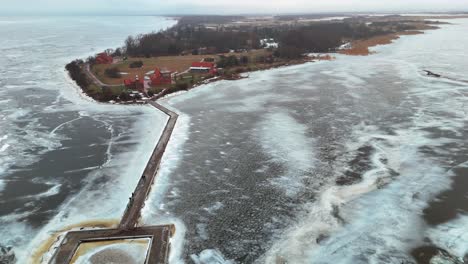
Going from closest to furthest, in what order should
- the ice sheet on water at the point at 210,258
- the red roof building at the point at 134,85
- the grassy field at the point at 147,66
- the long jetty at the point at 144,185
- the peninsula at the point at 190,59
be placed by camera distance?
the ice sheet on water at the point at 210,258, the long jetty at the point at 144,185, the red roof building at the point at 134,85, the peninsula at the point at 190,59, the grassy field at the point at 147,66

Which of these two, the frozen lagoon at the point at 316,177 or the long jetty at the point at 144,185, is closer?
the frozen lagoon at the point at 316,177

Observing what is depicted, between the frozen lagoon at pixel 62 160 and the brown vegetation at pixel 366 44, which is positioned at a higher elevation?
Answer: the frozen lagoon at pixel 62 160

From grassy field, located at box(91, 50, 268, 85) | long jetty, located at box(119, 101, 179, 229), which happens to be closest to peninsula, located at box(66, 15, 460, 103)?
grassy field, located at box(91, 50, 268, 85)

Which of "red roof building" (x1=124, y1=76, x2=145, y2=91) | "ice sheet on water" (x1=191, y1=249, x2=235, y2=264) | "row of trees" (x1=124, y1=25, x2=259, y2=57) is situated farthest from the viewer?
"row of trees" (x1=124, y1=25, x2=259, y2=57)

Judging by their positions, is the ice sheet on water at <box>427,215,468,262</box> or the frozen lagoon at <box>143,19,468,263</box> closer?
the ice sheet on water at <box>427,215,468,262</box>

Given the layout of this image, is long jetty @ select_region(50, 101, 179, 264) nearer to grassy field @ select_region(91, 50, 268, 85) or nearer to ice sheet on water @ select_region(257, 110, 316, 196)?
ice sheet on water @ select_region(257, 110, 316, 196)

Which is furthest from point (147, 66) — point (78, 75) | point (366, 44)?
point (366, 44)

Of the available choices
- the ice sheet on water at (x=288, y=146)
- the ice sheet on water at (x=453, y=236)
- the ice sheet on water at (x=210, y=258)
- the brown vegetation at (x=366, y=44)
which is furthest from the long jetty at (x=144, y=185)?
the brown vegetation at (x=366, y=44)

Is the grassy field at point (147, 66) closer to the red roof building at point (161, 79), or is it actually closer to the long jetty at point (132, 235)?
the red roof building at point (161, 79)

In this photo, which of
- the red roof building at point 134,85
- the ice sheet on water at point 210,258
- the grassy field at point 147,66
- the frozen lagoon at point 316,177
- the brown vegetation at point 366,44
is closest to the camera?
the ice sheet on water at point 210,258

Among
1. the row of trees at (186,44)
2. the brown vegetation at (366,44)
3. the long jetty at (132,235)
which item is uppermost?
the long jetty at (132,235)
